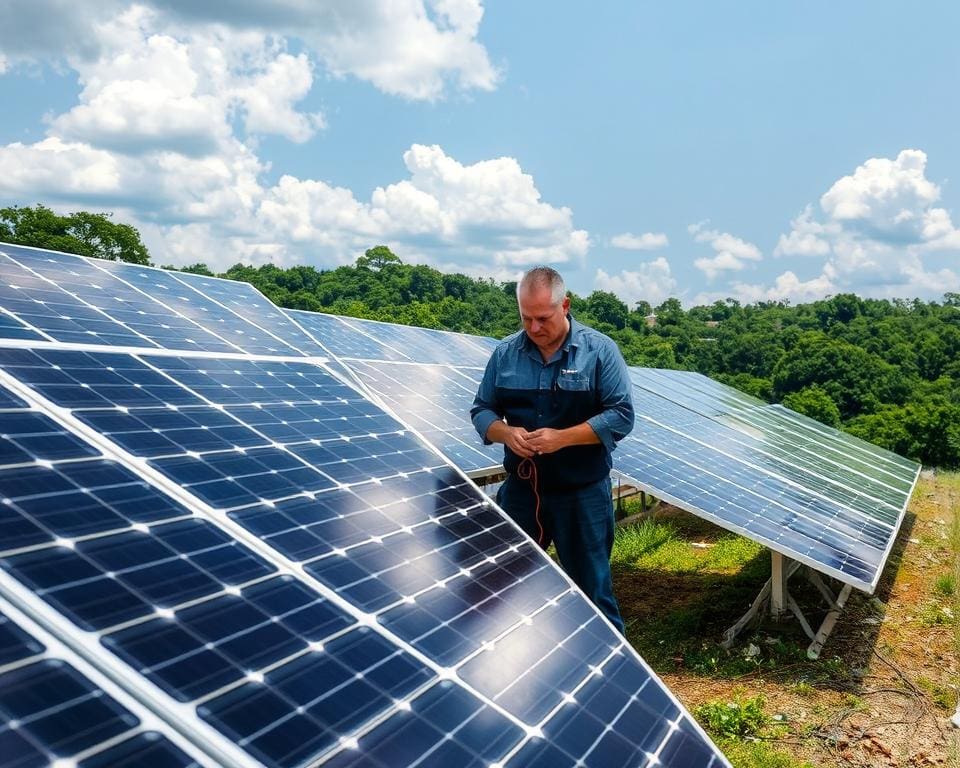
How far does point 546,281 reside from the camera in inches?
219

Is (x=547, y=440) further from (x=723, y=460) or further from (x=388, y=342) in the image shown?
(x=388, y=342)

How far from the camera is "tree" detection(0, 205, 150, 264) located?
55312 mm

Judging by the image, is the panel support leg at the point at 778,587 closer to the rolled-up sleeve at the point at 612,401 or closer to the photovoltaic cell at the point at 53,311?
the rolled-up sleeve at the point at 612,401

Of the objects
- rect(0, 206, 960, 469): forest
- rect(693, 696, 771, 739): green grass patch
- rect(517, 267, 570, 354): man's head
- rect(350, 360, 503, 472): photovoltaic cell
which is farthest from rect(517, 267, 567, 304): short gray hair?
rect(0, 206, 960, 469): forest

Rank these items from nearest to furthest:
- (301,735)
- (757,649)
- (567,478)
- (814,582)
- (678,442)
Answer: (301,735), (567,478), (757,649), (814,582), (678,442)

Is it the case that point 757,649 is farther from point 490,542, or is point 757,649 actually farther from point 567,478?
point 490,542

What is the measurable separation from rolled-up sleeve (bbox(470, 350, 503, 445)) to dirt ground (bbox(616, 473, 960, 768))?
14.6ft

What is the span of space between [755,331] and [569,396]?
8755 centimetres

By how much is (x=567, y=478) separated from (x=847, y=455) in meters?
16.0

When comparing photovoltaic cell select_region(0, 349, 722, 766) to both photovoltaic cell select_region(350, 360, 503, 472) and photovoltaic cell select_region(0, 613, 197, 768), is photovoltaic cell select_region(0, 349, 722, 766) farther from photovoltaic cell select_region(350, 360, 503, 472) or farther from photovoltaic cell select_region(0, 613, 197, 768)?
photovoltaic cell select_region(350, 360, 503, 472)

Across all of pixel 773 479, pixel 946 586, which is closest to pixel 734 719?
pixel 773 479

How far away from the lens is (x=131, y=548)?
141 inches

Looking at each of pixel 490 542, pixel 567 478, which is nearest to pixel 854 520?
pixel 567 478

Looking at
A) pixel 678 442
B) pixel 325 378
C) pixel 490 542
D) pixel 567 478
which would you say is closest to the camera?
pixel 490 542
